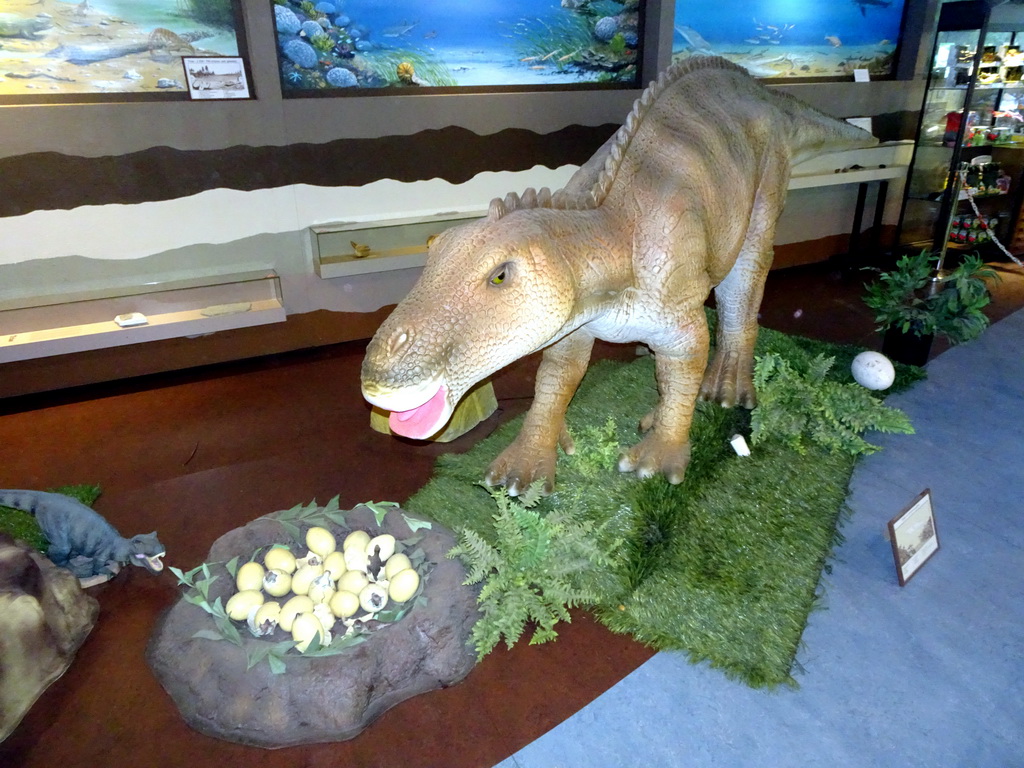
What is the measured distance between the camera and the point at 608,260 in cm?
164

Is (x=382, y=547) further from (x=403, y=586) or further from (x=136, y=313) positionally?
(x=136, y=313)

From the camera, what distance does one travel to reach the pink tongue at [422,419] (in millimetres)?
1388

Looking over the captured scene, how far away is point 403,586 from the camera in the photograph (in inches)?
65.0

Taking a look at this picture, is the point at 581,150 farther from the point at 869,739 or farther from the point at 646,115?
the point at 869,739

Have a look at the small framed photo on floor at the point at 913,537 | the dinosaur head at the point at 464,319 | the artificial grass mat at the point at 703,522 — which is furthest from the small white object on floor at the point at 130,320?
the small framed photo on floor at the point at 913,537

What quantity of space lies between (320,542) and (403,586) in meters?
0.28

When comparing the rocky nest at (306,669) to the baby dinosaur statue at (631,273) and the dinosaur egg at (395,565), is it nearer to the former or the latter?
the dinosaur egg at (395,565)

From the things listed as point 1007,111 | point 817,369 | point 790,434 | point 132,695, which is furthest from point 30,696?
point 1007,111

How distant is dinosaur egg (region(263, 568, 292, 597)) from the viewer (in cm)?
166

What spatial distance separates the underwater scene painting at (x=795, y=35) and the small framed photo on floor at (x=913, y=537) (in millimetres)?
3409

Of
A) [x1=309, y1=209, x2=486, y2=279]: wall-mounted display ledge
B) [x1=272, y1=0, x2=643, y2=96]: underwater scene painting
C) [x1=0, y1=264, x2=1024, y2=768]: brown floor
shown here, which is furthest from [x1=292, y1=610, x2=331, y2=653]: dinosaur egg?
[x1=272, y1=0, x2=643, y2=96]: underwater scene painting

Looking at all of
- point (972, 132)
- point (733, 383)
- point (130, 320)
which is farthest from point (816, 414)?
point (972, 132)

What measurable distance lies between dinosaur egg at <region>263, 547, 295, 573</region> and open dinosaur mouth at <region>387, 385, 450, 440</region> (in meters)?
0.53

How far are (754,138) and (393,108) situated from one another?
1.95 meters
